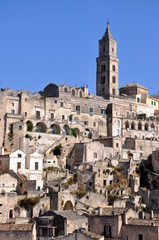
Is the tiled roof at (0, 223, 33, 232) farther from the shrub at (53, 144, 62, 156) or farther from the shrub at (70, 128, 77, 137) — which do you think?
the shrub at (70, 128, 77, 137)

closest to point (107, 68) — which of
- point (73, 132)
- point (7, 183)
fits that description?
point (73, 132)

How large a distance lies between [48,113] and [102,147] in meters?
9.08

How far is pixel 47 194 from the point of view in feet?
195

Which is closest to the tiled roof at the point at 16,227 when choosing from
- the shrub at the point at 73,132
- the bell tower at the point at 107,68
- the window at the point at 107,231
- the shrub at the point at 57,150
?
the window at the point at 107,231

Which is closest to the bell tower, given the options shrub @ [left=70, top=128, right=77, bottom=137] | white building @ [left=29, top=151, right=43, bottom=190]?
Result: shrub @ [left=70, top=128, right=77, bottom=137]

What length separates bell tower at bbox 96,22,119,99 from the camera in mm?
91500

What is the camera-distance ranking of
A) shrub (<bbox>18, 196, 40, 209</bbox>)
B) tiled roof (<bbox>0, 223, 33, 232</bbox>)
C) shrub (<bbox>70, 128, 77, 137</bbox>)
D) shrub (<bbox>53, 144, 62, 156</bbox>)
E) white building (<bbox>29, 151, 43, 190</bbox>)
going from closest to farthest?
tiled roof (<bbox>0, 223, 33, 232</bbox>) < shrub (<bbox>18, 196, 40, 209</bbox>) < white building (<bbox>29, 151, 43, 190</bbox>) < shrub (<bbox>53, 144, 62, 156</bbox>) < shrub (<bbox>70, 128, 77, 137</bbox>)

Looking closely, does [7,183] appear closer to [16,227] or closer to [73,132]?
[16,227]

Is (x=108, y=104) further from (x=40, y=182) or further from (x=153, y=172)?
(x=40, y=182)

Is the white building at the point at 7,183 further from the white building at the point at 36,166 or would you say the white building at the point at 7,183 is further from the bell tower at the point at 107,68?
the bell tower at the point at 107,68

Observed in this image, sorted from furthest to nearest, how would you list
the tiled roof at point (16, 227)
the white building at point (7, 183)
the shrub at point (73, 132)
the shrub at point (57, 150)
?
the shrub at point (73, 132)
the shrub at point (57, 150)
the white building at point (7, 183)
the tiled roof at point (16, 227)

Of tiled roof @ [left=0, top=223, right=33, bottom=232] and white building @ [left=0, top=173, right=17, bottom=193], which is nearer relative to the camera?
tiled roof @ [left=0, top=223, right=33, bottom=232]

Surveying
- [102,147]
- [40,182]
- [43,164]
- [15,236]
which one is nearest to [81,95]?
[102,147]

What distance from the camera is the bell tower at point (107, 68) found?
300ft
